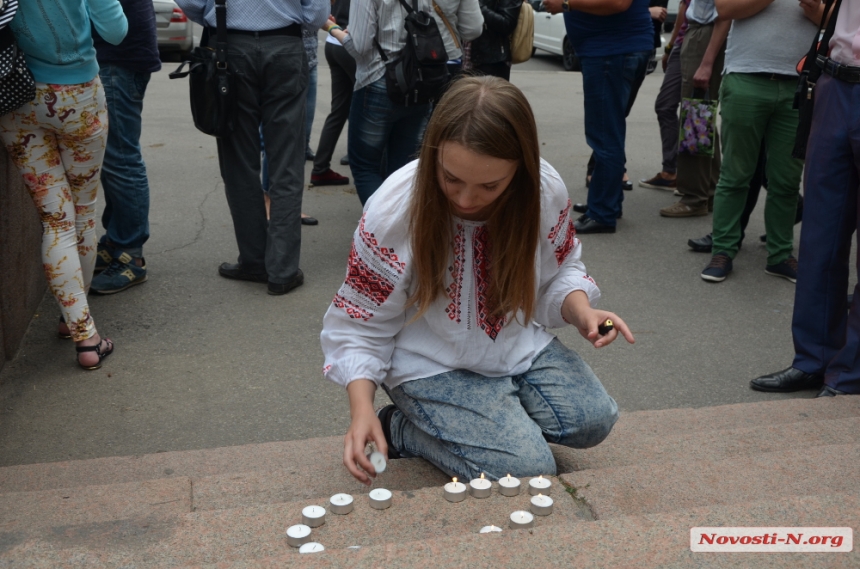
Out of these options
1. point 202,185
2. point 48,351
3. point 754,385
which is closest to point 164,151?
point 202,185

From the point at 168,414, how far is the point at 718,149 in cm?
445

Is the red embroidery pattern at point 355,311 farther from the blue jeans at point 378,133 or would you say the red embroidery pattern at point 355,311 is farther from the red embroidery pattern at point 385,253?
the blue jeans at point 378,133

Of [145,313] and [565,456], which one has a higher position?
[565,456]

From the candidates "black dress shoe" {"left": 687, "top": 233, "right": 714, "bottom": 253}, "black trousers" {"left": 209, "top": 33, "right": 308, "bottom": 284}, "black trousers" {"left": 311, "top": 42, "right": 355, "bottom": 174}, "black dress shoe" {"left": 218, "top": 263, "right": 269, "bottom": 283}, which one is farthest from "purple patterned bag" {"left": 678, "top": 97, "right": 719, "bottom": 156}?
"black dress shoe" {"left": 218, "top": 263, "right": 269, "bottom": 283}

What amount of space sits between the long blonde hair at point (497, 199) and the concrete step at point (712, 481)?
0.52 metres

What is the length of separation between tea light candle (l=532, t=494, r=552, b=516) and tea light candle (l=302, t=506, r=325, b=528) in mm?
509

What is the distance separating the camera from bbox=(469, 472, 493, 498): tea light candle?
7.36ft

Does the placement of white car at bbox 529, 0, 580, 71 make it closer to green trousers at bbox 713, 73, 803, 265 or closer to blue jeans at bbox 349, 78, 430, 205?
blue jeans at bbox 349, 78, 430, 205

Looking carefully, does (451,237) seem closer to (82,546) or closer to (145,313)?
(82,546)

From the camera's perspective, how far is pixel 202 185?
6766 mm

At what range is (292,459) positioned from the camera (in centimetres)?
291

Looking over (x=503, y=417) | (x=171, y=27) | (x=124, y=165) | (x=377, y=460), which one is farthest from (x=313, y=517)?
(x=171, y=27)

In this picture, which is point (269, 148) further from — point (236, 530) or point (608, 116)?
point (236, 530)

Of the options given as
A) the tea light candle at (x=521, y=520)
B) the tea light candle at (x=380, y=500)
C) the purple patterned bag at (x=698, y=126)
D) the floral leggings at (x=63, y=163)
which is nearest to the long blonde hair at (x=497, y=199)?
the tea light candle at (x=380, y=500)
